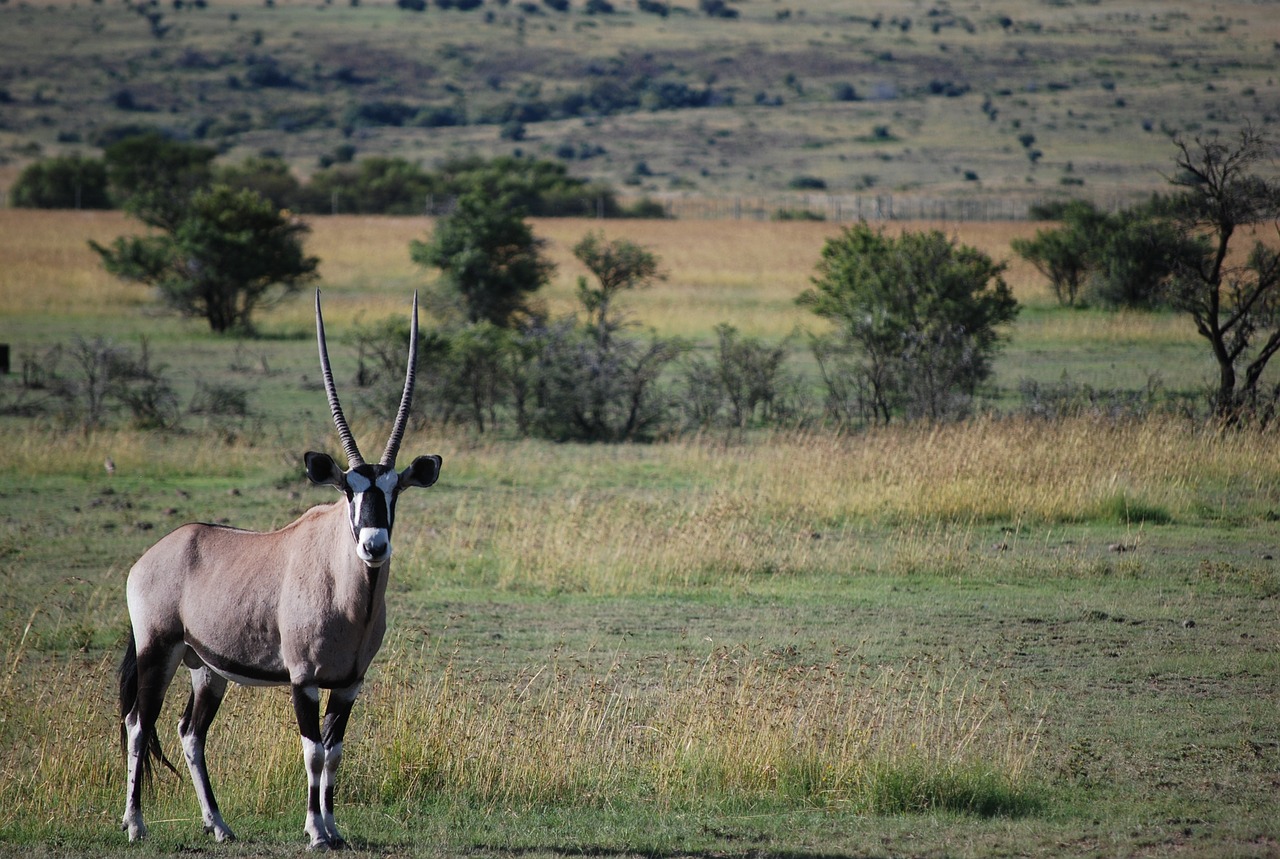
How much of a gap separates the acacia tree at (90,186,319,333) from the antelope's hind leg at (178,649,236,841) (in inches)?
1012

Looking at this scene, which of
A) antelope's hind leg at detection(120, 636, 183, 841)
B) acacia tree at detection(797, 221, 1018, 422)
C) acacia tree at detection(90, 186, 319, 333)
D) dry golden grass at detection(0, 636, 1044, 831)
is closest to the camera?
antelope's hind leg at detection(120, 636, 183, 841)

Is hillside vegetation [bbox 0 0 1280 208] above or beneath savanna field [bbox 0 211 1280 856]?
above

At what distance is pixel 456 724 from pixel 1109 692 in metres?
4.25

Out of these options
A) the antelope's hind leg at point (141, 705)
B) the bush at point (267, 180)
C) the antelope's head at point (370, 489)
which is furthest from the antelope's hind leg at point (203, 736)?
the bush at point (267, 180)

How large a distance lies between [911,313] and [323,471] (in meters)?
17.5

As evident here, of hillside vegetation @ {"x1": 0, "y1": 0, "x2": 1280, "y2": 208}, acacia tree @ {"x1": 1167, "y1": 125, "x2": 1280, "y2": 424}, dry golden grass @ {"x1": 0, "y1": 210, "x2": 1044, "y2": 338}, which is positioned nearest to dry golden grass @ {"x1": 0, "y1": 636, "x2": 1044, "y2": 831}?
acacia tree @ {"x1": 1167, "y1": 125, "x2": 1280, "y2": 424}

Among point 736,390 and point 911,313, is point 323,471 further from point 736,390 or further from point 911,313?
point 911,313

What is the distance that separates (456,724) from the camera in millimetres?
7430

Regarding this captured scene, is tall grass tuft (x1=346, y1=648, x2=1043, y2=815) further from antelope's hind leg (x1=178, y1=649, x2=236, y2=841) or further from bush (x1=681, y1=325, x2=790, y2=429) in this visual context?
bush (x1=681, y1=325, x2=790, y2=429)

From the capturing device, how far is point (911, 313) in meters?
22.4

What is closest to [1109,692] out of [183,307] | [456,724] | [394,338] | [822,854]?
[822,854]

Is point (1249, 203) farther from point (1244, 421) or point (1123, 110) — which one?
point (1123, 110)

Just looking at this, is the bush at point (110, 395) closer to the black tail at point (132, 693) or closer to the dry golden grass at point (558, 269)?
the dry golden grass at point (558, 269)

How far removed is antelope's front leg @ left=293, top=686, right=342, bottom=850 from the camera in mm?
6016
